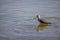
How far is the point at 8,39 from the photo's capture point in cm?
130

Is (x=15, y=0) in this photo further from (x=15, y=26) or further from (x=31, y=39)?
(x=31, y=39)

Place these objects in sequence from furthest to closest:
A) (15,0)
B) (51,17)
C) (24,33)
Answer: (15,0) → (51,17) → (24,33)

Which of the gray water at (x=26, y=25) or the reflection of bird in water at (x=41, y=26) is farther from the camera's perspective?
the reflection of bird in water at (x=41, y=26)

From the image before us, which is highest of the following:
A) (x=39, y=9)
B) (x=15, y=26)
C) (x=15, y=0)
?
(x=15, y=0)

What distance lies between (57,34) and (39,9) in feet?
2.77

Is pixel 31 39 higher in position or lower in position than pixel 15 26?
lower

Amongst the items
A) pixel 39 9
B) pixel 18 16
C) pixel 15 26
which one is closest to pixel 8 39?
pixel 15 26

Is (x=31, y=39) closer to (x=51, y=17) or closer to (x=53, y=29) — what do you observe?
(x=53, y=29)

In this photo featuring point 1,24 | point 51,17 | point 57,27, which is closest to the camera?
point 57,27

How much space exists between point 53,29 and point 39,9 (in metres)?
0.75

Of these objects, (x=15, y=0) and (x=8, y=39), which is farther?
(x=15, y=0)

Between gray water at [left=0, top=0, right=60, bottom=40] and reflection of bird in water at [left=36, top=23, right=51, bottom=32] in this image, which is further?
reflection of bird in water at [left=36, top=23, right=51, bottom=32]

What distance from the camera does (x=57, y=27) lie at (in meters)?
1.53

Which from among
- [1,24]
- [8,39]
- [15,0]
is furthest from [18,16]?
[15,0]
